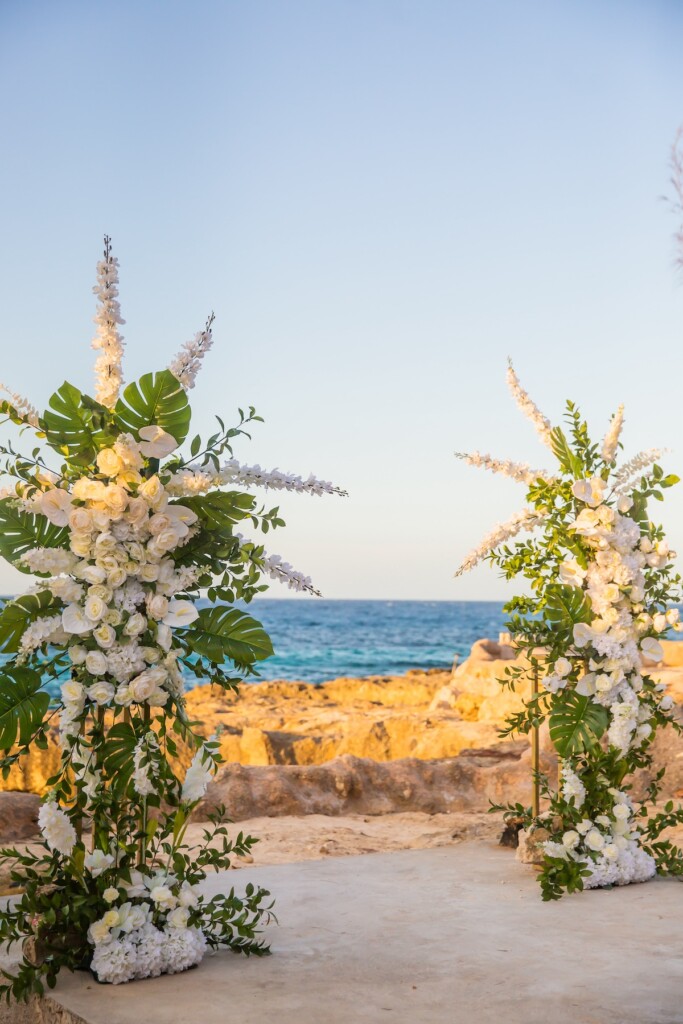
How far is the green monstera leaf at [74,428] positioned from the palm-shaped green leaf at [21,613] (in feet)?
1.83

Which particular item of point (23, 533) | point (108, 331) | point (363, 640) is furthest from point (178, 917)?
point (363, 640)

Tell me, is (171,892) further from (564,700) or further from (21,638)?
(564,700)

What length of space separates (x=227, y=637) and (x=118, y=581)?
56 cm

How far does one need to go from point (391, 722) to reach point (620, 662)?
5582 mm

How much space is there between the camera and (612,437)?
5.72 m

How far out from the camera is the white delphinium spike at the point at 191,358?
4.22 meters

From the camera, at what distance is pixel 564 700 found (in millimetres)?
5590

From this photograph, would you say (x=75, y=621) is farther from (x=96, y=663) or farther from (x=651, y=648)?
(x=651, y=648)

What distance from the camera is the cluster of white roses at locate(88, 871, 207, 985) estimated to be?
385 cm

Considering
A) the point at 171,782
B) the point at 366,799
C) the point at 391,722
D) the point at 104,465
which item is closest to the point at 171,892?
the point at 171,782

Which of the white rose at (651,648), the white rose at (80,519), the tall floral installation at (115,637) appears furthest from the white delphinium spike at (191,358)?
the white rose at (651,648)

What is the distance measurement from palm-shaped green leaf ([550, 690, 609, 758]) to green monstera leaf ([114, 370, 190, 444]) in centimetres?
267

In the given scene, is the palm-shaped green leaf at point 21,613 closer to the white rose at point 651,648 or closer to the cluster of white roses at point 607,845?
the cluster of white roses at point 607,845

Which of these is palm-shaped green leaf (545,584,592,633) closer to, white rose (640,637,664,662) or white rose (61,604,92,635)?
white rose (640,637,664,662)
